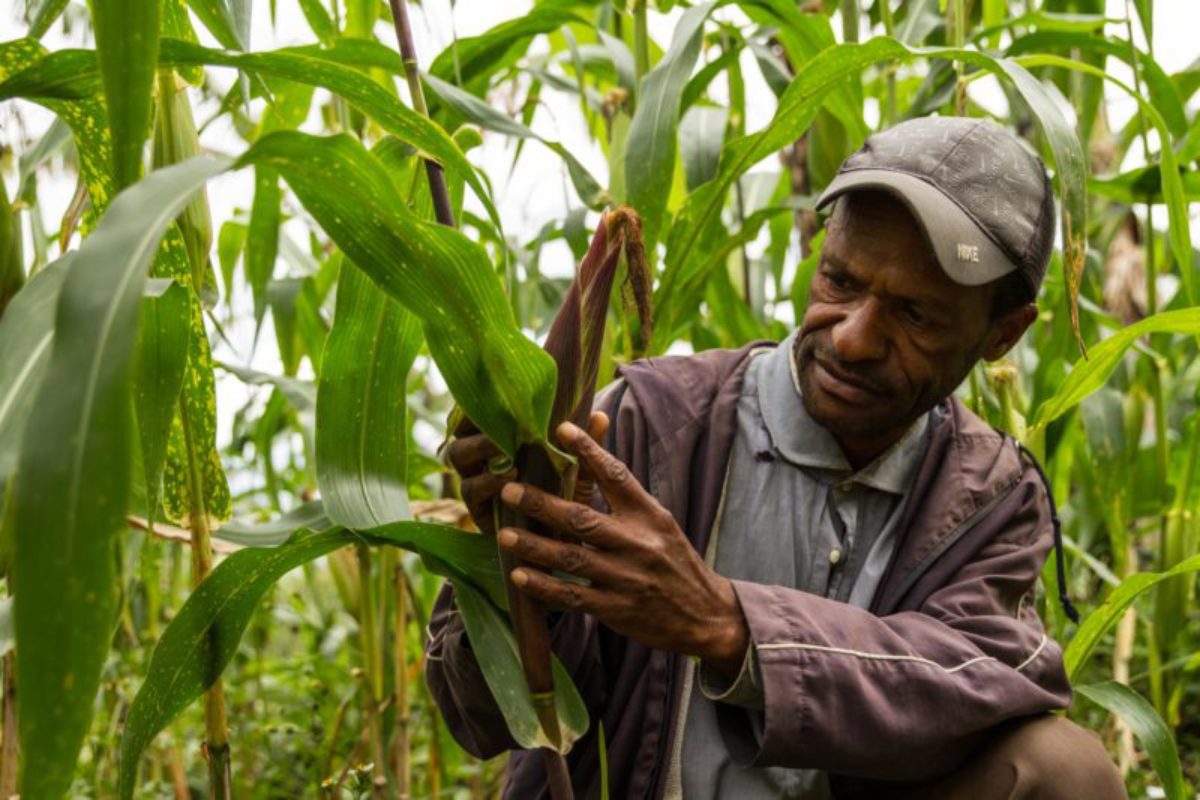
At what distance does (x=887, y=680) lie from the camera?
4.11 feet

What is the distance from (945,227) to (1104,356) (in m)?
0.24

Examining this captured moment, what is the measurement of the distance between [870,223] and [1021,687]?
47 cm

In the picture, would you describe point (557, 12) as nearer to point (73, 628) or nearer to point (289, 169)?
point (289, 169)

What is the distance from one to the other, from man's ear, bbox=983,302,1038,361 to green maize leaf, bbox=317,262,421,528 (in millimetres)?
681

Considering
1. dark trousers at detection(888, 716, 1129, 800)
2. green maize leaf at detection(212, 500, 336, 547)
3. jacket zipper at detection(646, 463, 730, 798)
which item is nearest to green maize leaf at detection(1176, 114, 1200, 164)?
dark trousers at detection(888, 716, 1129, 800)

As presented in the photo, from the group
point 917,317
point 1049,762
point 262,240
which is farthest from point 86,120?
point 1049,762

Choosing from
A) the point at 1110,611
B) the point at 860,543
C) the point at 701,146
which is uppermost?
the point at 701,146

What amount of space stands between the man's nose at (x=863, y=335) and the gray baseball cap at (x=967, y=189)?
0.08 metres

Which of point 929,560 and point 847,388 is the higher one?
point 847,388

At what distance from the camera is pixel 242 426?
7.61 feet

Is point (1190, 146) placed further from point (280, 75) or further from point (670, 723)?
point (280, 75)

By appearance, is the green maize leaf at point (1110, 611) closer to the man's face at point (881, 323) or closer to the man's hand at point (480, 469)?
the man's face at point (881, 323)

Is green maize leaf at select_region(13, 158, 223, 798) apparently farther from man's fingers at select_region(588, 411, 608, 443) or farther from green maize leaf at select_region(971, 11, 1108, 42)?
green maize leaf at select_region(971, 11, 1108, 42)

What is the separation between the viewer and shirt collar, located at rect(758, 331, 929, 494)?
4.86 feet
